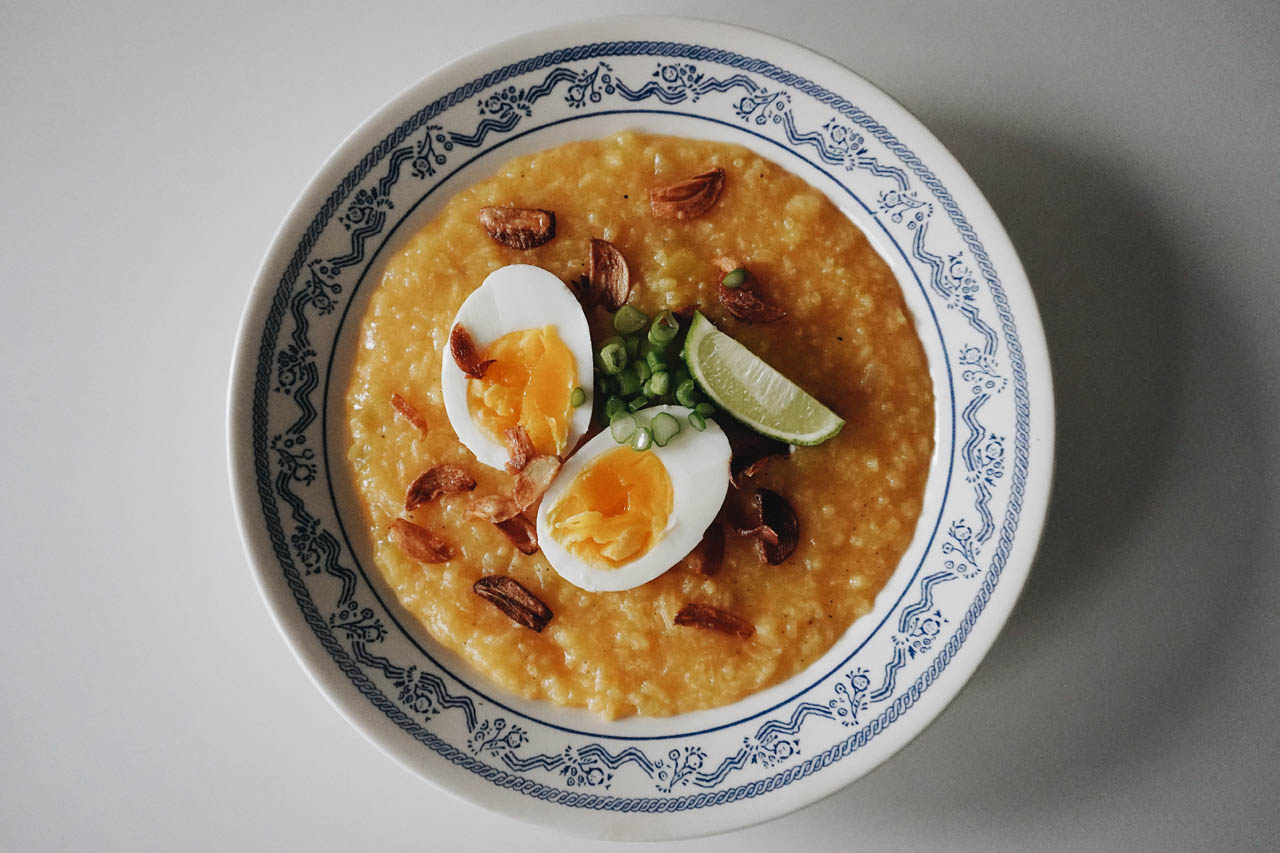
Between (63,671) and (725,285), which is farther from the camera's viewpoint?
(63,671)

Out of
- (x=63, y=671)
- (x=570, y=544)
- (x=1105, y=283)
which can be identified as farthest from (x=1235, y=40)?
(x=63, y=671)

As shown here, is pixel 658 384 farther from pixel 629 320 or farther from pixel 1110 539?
pixel 1110 539

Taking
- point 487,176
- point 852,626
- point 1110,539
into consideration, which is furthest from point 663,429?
point 1110,539

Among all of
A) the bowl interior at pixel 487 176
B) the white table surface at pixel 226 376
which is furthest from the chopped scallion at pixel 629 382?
the white table surface at pixel 226 376

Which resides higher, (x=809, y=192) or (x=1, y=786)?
(x=809, y=192)

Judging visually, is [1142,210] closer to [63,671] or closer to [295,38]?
[295,38]

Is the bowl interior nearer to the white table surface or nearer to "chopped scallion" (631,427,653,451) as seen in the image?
the white table surface

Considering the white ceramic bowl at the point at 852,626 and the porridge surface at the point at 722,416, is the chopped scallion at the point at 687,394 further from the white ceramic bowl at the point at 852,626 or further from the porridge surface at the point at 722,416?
the white ceramic bowl at the point at 852,626
